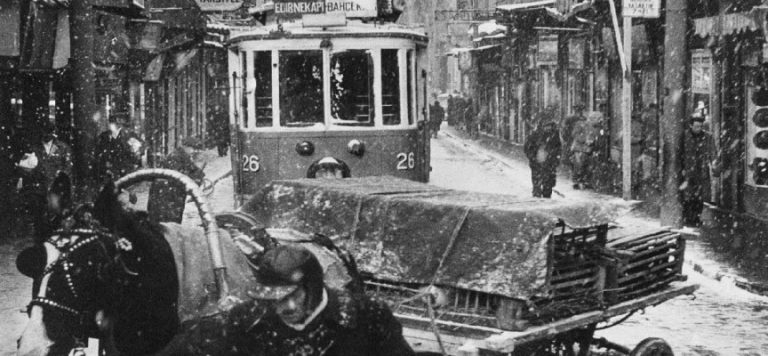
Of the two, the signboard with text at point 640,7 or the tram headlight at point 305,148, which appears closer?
the tram headlight at point 305,148

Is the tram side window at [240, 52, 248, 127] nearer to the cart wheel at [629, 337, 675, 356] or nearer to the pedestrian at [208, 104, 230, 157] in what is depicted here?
the cart wheel at [629, 337, 675, 356]

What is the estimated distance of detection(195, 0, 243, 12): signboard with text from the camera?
64.1ft

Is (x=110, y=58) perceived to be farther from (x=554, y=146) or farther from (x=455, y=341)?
(x=455, y=341)

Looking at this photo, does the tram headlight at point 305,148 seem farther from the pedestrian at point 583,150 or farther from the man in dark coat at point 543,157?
the pedestrian at point 583,150

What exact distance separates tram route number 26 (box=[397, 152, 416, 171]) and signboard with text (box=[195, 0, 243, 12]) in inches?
220

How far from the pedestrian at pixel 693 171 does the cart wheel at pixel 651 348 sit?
28.8 feet

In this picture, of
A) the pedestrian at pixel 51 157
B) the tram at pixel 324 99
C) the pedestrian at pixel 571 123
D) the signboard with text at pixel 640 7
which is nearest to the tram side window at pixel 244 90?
the tram at pixel 324 99

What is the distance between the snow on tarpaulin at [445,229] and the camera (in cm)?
561

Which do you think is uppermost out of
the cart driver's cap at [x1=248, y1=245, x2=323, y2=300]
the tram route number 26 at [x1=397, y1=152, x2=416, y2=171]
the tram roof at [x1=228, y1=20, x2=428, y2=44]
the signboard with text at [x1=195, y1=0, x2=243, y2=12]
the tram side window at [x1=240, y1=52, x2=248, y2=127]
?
the signboard with text at [x1=195, y1=0, x2=243, y2=12]

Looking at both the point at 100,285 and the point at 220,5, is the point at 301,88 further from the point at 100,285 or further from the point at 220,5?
the point at 100,285

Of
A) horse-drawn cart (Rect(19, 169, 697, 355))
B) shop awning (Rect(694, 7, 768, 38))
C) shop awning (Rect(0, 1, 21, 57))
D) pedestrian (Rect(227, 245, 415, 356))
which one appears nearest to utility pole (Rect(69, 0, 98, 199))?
shop awning (Rect(0, 1, 21, 57))

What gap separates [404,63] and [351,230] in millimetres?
9006

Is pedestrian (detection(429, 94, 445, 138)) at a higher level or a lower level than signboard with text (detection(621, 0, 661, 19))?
lower

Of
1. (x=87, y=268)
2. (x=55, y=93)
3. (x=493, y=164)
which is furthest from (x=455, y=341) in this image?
(x=493, y=164)
